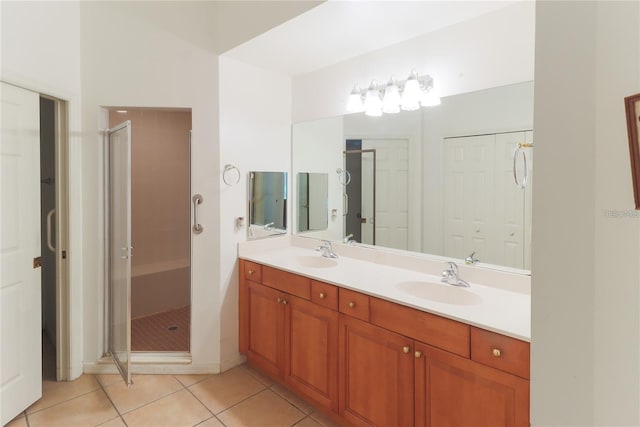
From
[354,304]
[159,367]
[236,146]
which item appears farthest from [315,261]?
[159,367]

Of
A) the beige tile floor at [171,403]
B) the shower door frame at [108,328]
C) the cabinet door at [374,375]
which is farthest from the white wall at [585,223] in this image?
the shower door frame at [108,328]

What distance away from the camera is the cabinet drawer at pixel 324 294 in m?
1.93

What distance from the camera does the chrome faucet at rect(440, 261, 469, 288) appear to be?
1.90 meters

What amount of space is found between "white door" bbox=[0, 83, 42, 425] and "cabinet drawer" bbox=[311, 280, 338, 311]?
1745 mm

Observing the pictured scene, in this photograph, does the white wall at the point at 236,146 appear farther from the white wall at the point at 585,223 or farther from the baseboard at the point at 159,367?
the white wall at the point at 585,223

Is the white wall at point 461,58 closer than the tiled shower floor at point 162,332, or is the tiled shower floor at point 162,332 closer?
the white wall at point 461,58

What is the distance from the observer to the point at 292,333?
2211 millimetres

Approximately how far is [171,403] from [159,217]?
208 cm

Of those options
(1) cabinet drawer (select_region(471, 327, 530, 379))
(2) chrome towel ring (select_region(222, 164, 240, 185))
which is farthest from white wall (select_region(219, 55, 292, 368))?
A: (1) cabinet drawer (select_region(471, 327, 530, 379))

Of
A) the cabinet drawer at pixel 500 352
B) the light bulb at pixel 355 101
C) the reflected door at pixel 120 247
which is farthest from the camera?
the light bulb at pixel 355 101

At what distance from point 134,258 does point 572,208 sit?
3839mm

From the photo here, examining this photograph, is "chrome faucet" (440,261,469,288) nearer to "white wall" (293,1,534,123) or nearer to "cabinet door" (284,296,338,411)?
"cabinet door" (284,296,338,411)

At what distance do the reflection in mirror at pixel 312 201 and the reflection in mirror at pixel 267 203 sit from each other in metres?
0.14

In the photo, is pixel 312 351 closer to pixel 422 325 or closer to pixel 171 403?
pixel 422 325
